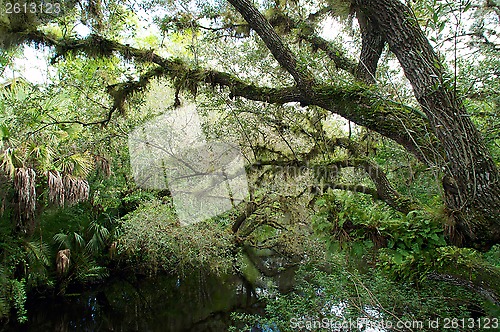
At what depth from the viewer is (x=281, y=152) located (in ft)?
18.7

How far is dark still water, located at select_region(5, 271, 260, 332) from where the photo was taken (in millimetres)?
5766

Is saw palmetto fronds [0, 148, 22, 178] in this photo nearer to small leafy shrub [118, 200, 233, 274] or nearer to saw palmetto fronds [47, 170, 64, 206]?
saw palmetto fronds [47, 170, 64, 206]

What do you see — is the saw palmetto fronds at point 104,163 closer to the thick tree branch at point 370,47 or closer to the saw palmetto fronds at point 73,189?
the saw palmetto fronds at point 73,189

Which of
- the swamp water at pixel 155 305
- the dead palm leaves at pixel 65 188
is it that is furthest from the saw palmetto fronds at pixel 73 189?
the swamp water at pixel 155 305

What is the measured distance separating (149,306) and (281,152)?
406 cm

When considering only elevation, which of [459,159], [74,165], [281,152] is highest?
[74,165]

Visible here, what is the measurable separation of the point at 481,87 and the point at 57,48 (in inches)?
188

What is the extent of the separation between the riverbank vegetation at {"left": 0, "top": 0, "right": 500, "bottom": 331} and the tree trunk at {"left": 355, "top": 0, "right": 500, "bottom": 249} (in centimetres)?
1

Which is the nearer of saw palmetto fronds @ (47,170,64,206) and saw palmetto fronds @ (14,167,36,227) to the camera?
saw palmetto fronds @ (14,167,36,227)

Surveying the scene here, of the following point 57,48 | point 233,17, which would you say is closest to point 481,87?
point 233,17

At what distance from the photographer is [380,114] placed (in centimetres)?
285

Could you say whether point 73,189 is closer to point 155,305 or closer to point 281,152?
point 155,305

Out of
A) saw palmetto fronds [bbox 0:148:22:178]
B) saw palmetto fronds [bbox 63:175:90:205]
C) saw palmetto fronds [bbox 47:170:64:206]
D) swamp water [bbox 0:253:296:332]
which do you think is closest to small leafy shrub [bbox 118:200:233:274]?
swamp water [bbox 0:253:296:332]

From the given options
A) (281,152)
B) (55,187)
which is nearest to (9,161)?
(55,187)
